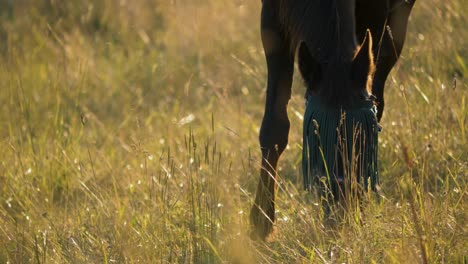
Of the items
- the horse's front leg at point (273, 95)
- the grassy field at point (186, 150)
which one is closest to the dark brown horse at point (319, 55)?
the horse's front leg at point (273, 95)

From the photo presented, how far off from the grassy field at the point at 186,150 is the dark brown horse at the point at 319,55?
0.15 meters

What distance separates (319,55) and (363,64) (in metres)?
0.25

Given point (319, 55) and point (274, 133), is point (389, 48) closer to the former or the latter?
point (274, 133)

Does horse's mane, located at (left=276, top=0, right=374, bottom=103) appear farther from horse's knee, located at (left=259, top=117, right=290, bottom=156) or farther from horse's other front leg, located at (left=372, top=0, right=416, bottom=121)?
horse's other front leg, located at (left=372, top=0, right=416, bottom=121)

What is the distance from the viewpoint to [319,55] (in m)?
3.59

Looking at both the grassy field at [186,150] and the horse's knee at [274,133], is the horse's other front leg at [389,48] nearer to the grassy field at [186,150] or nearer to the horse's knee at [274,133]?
the grassy field at [186,150]

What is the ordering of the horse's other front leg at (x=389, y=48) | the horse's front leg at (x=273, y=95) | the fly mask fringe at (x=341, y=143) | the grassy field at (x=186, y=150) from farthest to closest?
the horse's other front leg at (x=389, y=48) < the horse's front leg at (x=273, y=95) < the grassy field at (x=186, y=150) < the fly mask fringe at (x=341, y=143)

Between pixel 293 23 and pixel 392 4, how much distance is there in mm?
882

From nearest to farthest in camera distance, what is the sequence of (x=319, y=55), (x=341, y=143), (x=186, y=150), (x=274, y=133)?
(x=341, y=143) → (x=319, y=55) → (x=274, y=133) → (x=186, y=150)

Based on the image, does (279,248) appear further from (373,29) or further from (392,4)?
(392,4)

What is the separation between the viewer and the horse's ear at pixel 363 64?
340cm

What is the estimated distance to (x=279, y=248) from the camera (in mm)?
3854

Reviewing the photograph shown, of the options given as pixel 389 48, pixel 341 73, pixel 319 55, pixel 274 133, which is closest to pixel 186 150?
pixel 274 133

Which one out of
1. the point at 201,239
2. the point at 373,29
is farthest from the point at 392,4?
the point at 201,239
